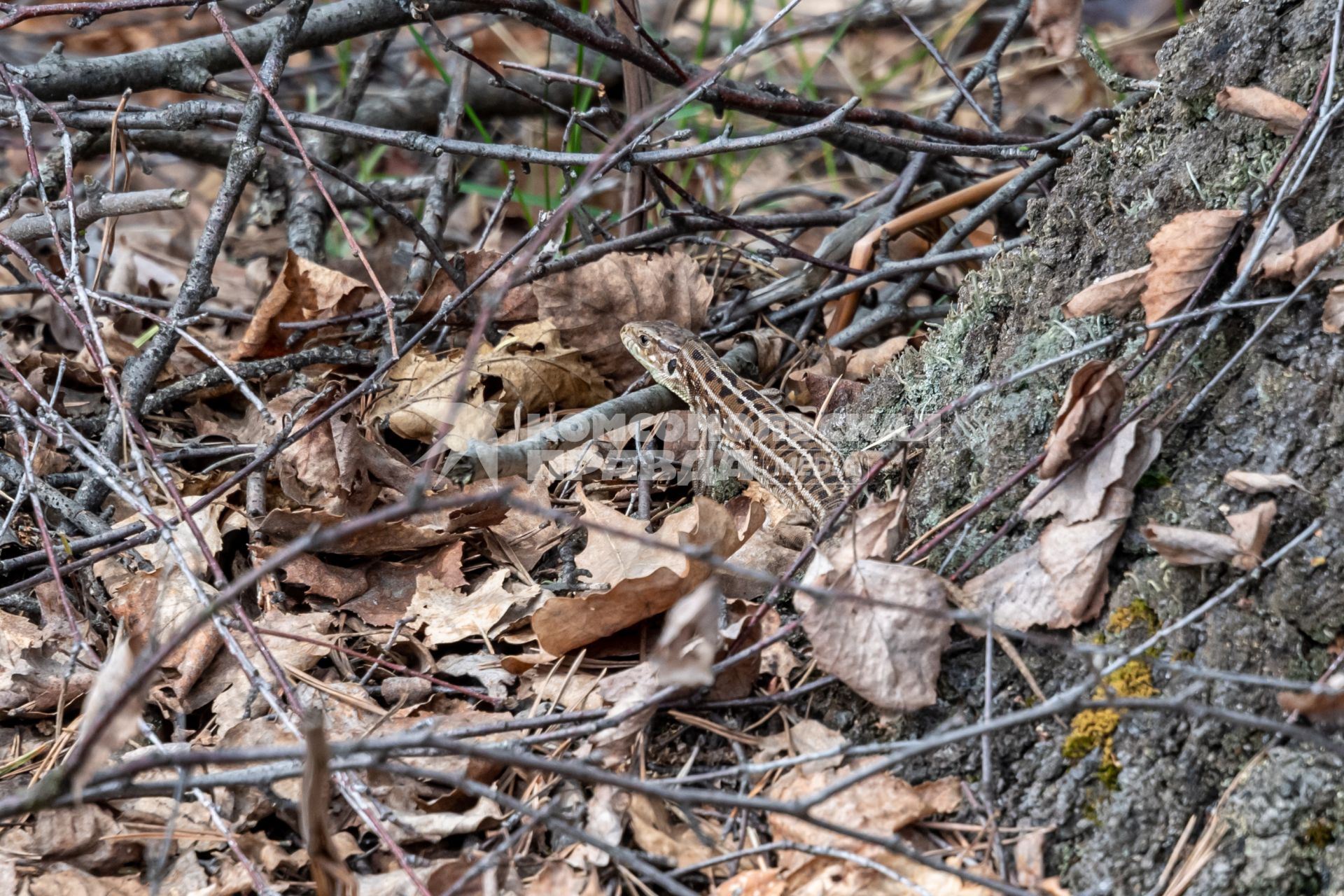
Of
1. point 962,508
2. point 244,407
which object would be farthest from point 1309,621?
point 244,407

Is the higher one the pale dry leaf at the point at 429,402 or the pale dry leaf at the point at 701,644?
the pale dry leaf at the point at 701,644

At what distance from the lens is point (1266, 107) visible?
111 inches

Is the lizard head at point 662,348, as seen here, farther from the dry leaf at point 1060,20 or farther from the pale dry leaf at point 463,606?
the dry leaf at point 1060,20

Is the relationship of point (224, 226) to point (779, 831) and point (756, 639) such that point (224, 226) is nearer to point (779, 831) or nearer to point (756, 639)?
point (756, 639)

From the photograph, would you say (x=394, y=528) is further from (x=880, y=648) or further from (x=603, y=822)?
(x=880, y=648)

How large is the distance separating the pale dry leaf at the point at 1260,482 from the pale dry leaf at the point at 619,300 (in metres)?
2.78

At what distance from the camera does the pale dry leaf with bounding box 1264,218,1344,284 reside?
2.55 meters

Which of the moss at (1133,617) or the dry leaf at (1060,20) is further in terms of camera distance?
the dry leaf at (1060,20)

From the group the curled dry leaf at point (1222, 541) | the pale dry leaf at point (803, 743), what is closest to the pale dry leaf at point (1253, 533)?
the curled dry leaf at point (1222, 541)

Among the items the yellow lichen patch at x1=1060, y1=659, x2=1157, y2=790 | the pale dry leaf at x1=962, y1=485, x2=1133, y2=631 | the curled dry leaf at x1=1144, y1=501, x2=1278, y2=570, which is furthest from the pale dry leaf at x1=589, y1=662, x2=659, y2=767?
the curled dry leaf at x1=1144, y1=501, x2=1278, y2=570

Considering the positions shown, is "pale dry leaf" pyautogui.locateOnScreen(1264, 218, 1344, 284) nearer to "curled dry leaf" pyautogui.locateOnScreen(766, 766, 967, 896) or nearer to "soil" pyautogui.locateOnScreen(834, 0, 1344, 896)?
"soil" pyautogui.locateOnScreen(834, 0, 1344, 896)

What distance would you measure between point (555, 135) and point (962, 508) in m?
5.14

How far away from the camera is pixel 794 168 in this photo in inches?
325

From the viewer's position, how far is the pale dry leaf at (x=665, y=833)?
2.46 metres
